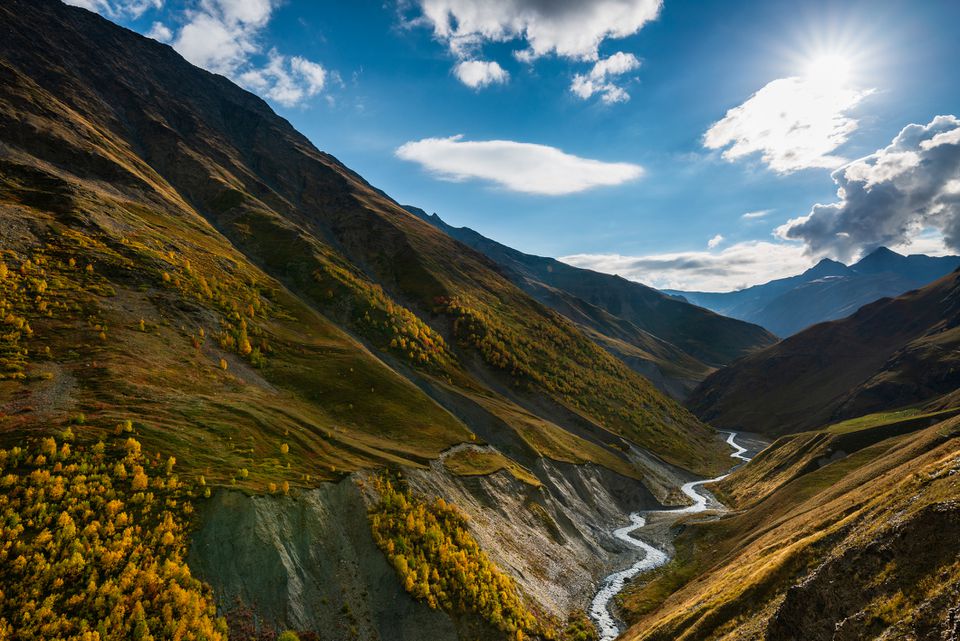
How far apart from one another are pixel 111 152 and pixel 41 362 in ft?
357

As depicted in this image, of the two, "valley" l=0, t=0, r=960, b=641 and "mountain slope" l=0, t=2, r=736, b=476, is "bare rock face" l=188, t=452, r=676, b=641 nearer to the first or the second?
"valley" l=0, t=0, r=960, b=641

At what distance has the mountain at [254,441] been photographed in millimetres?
30781

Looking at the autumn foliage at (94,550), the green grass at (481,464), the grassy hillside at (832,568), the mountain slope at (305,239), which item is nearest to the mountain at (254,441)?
the autumn foliage at (94,550)

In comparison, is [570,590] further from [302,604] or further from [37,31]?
[37,31]

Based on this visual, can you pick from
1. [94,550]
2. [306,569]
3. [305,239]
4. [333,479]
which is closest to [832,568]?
[306,569]

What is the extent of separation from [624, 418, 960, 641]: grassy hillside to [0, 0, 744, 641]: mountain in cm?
1343

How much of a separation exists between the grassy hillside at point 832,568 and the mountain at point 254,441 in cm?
1343

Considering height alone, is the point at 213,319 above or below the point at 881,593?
below

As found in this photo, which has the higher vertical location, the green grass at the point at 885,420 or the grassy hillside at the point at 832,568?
the green grass at the point at 885,420

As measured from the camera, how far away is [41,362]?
4462cm

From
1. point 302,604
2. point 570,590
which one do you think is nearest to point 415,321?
point 570,590

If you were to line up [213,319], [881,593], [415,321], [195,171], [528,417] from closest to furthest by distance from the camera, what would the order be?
[881,593] → [213,319] → [528,417] → [415,321] → [195,171]

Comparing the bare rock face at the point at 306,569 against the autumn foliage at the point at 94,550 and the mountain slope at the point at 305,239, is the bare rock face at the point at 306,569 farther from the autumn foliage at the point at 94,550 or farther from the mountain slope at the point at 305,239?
the mountain slope at the point at 305,239

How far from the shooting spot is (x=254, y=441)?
4612 cm
